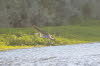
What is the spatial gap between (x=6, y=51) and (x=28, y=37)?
9.69 metres

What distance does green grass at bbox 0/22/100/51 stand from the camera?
52.7 meters

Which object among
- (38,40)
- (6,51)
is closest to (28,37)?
(38,40)

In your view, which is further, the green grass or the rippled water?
the green grass

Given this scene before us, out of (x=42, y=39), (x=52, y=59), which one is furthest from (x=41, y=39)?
(x=52, y=59)

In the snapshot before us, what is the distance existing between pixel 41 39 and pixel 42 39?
27 cm

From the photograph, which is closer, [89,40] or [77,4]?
[89,40]

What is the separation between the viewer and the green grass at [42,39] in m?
52.7

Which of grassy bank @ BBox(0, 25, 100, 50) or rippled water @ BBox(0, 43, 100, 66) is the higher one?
grassy bank @ BBox(0, 25, 100, 50)

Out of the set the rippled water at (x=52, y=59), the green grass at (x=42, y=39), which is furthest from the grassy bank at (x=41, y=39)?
the rippled water at (x=52, y=59)

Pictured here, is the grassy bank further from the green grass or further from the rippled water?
the rippled water

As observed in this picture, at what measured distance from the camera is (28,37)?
56344mm

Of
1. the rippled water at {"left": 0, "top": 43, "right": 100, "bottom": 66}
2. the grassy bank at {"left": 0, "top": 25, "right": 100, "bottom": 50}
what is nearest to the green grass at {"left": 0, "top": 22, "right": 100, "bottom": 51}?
the grassy bank at {"left": 0, "top": 25, "right": 100, "bottom": 50}

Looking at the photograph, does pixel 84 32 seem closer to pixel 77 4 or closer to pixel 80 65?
pixel 77 4

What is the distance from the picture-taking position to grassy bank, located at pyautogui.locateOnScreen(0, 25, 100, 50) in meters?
52.7
